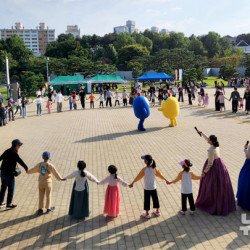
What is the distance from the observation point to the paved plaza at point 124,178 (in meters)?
5.64

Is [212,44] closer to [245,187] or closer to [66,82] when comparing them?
[66,82]

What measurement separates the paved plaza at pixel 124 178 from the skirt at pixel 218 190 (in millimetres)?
179

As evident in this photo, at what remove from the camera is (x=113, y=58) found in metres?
85.1

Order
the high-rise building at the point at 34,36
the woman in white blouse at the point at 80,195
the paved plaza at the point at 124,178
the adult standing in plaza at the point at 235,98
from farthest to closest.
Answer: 1. the high-rise building at the point at 34,36
2. the adult standing in plaza at the point at 235,98
3. the woman in white blouse at the point at 80,195
4. the paved plaza at the point at 124,178

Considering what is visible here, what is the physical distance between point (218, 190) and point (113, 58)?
81319 millimetres

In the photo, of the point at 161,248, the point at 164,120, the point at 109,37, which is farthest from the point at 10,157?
the point at 109,37

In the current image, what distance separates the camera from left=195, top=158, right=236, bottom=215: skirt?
643 centimetres

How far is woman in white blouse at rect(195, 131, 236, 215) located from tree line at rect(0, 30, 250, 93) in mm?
37312

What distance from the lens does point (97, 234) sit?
5.82 meters

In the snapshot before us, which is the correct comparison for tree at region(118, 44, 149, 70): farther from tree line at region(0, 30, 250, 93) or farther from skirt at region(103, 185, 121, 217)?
skirt at region(103, 185, 121, 217)

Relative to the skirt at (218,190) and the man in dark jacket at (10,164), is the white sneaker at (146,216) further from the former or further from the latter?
the man in dark jacket at (10,164)

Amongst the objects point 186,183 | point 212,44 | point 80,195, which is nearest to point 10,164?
point 80,195

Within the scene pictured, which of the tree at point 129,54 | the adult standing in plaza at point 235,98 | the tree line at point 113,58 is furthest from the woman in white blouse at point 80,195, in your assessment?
the tree at point 129,54

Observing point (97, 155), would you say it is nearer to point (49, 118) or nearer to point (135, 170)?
point (135, 170)
